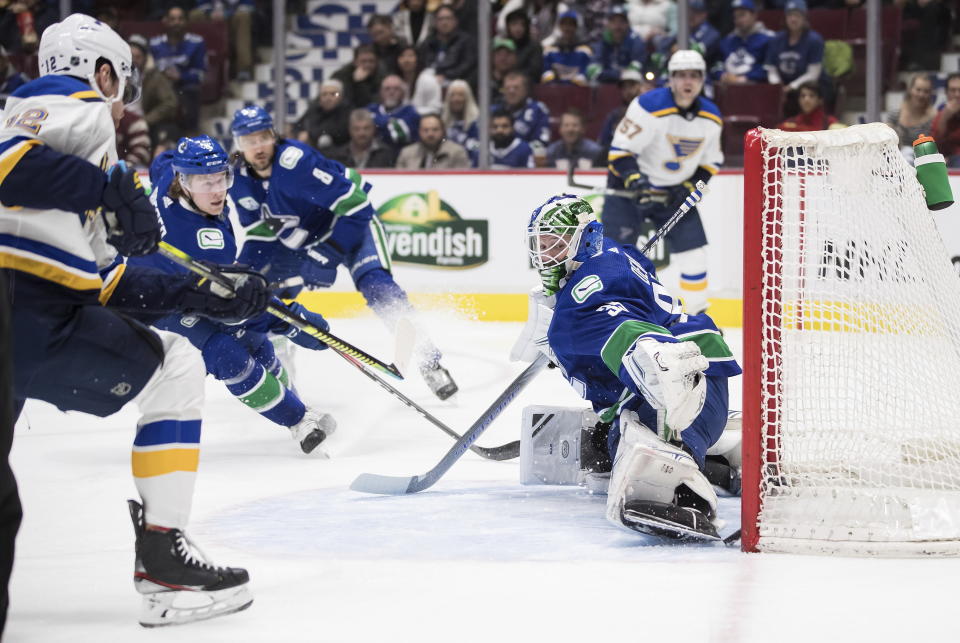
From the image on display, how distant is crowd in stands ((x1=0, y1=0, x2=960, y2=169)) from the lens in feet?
22.9

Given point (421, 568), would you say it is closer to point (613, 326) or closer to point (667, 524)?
point (667, 524)

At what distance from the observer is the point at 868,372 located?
304 cm

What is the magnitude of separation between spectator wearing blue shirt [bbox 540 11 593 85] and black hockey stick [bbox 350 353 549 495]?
417 cm

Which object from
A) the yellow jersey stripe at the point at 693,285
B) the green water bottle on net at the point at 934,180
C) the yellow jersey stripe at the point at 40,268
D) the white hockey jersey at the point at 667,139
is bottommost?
the yellow jersey stripe at the point at 40,268

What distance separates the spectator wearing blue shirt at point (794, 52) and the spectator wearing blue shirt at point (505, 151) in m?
1.39

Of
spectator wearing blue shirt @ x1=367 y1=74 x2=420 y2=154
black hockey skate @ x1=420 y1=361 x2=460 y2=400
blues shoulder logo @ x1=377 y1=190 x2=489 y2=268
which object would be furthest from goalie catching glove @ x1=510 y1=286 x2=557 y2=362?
spectator wearing blue shirt @ x1=367 y1=74 x2=420 y2=154

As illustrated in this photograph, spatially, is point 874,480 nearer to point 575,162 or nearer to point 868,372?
point 868,372

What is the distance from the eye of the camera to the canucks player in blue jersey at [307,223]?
4801 mm

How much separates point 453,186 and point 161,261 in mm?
2994

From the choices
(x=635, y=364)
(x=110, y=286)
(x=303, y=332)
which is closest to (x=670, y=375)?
(x=635, y=364)

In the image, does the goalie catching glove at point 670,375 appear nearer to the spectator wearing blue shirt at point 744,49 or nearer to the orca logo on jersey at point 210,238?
the orca logo on jersey at point 210,238

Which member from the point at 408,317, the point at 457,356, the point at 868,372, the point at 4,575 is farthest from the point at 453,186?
the point at 4,575

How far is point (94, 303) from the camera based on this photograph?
7.85 feet

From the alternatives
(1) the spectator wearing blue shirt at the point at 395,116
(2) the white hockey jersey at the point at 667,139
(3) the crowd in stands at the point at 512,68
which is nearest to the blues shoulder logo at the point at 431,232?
(3) the crowd in stands at the point at 512,68
